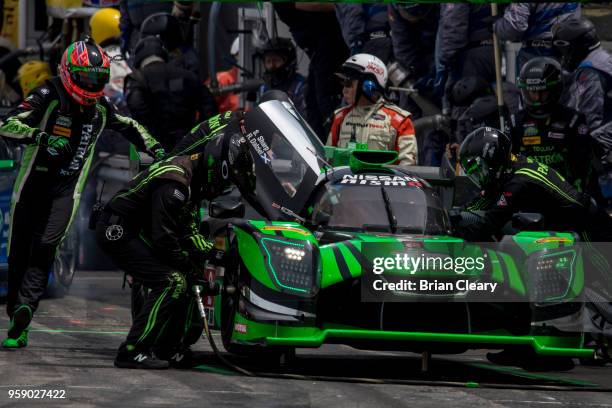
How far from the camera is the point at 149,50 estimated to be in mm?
15648

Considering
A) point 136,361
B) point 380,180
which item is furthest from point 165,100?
point 136,361

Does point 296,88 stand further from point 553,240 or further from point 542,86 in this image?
point 553,240

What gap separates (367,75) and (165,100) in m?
2.69

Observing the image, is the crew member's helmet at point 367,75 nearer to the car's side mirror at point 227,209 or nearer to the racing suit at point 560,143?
the racing suit at point 560,143

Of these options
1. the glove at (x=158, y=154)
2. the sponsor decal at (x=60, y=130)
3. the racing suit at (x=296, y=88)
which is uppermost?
the racing suit at (x=296, y=88)

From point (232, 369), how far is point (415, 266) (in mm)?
1406

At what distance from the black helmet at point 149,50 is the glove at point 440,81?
9.15ft

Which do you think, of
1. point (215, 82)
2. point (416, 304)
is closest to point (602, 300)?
point (416, 304)

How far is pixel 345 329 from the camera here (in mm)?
9492

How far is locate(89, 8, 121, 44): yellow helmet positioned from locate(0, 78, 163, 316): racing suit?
8.87 m

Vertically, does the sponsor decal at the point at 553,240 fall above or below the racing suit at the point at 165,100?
below

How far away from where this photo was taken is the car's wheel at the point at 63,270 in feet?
47.7

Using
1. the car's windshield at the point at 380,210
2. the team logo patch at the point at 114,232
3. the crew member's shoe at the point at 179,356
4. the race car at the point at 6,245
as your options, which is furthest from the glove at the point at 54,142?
the race car at the point at 6,245

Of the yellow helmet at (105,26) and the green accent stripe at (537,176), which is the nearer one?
the green accent stripe at (537,176)
